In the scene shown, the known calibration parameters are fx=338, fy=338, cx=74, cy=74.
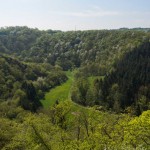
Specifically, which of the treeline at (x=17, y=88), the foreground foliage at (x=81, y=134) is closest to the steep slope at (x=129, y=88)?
the treeline at (x=17, y=88)

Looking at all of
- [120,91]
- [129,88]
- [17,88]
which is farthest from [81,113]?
[17,88]

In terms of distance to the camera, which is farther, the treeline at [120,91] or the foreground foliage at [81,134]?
the treeline at [120,91]

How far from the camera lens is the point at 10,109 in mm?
127000

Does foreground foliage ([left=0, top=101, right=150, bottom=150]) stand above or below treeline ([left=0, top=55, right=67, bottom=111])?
above

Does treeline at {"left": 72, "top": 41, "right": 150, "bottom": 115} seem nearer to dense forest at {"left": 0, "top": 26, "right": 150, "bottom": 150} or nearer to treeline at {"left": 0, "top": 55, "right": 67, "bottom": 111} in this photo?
dense forest at {"left": 0, "top": 26, "right": 150, "bottom": 150}

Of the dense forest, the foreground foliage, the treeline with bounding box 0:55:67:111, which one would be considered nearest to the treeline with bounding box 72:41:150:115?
the dense forest

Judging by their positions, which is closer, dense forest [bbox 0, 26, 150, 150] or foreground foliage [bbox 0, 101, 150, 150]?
foreground foliage [bbox 0, 101, 150, 150]

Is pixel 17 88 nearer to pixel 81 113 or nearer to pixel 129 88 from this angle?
pixel 129 88

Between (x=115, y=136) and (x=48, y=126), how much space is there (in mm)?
15052

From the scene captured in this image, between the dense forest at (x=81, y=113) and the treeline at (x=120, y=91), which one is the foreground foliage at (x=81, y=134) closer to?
the dense forest at (x=81, y=113)

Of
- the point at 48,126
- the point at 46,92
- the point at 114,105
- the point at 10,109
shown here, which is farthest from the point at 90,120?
the point at 46,92

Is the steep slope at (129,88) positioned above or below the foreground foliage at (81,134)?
below

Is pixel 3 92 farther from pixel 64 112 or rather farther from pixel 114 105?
pixel 64 112

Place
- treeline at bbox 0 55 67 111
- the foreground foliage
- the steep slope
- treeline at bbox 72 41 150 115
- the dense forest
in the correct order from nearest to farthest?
the foreground foliage < the dense forest < the steep slope < treeline at bbox 72 41 150 115 < treeline at bbox 0 55 67 111
